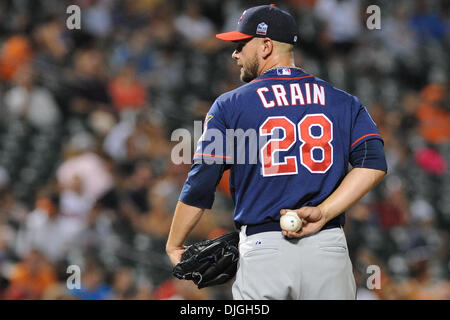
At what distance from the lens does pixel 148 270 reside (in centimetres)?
711

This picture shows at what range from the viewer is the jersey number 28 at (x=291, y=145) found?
286 cm

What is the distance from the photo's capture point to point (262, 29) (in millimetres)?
3051

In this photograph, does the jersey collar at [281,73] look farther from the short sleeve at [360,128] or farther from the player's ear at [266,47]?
the short sleeve at [360,128]

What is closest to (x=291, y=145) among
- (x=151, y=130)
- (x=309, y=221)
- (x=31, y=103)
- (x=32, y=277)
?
(x=309, y=221)

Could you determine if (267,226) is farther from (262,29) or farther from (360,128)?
(262,29)

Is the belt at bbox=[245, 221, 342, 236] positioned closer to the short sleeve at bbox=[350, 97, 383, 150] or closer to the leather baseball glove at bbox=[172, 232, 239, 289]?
the leather baseball glove at bbox=[172, 232, 239, 289]

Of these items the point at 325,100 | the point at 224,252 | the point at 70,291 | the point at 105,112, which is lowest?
the point at 70,291

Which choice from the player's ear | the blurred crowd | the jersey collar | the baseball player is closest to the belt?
the baseball player

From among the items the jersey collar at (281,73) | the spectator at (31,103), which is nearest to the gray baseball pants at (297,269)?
the jersey collar at (281,73)

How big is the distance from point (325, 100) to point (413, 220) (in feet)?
20.0

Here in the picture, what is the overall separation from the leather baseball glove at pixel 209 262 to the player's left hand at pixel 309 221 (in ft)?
1.04

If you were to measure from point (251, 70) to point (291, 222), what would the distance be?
76 cm
